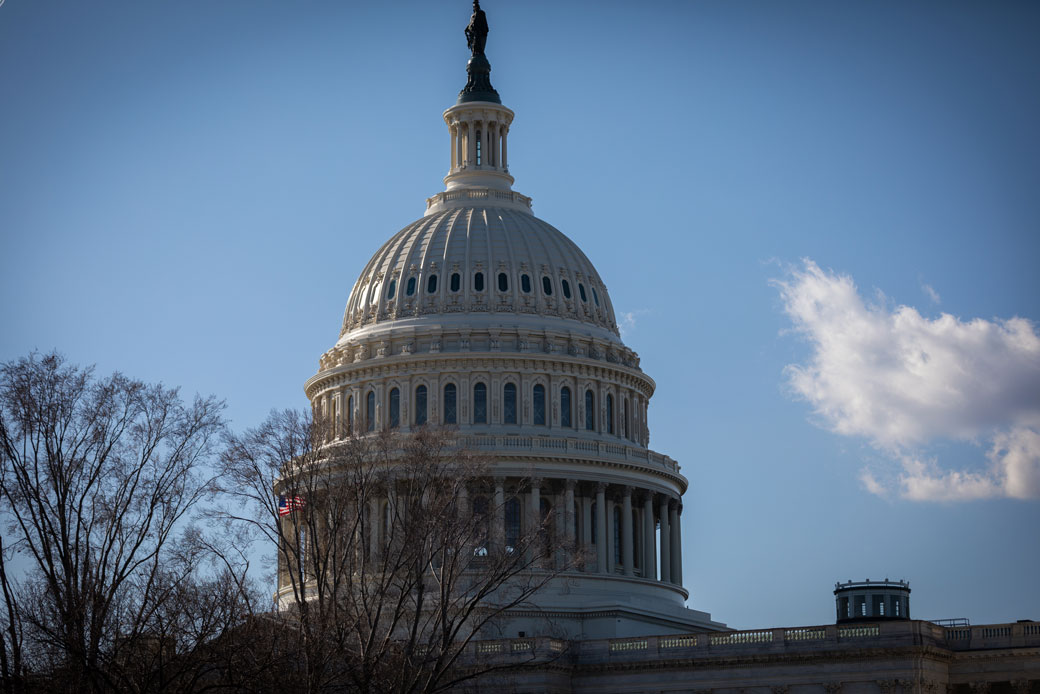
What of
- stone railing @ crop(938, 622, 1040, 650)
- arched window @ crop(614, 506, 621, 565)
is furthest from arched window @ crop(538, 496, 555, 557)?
stone railing @ crop(938, 622, 1040, 650)

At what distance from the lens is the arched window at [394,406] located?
117500 millimetres

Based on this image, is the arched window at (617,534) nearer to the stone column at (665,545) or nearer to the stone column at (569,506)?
the stone column at (665,545)

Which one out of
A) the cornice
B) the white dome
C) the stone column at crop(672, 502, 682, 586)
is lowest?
the stone column at crop(672, 502, 682, 586)

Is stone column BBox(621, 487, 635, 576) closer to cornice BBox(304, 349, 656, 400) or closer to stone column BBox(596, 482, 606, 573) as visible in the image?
stone column BBox(596, 482, 606, 573)

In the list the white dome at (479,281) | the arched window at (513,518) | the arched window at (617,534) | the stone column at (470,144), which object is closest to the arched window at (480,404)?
the white dome at (479,281)

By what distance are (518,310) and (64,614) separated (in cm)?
6127

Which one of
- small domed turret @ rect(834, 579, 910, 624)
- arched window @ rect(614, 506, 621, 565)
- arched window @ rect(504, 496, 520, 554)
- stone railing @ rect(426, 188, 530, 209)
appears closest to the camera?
small domed turret @ rect(834, 579, 910, 624)

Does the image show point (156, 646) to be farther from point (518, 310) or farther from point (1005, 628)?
point (518, 310)

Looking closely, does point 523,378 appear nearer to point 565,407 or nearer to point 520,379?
point 520,379

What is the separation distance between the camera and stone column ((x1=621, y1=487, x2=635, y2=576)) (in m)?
116

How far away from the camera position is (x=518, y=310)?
119m

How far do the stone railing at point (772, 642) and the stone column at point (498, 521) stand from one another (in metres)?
6.00

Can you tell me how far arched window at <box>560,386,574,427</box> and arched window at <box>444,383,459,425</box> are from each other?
22.6 feet

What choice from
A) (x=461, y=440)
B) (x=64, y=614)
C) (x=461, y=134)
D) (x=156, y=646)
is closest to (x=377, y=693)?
(x=156, y=646)
